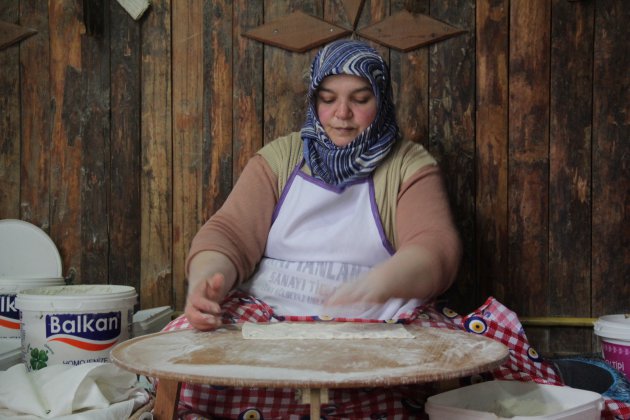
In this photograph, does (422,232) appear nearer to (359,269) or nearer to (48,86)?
(359,269)

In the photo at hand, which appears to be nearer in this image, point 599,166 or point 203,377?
point 203,377

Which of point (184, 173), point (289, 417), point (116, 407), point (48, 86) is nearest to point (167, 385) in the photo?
point (116, 407)

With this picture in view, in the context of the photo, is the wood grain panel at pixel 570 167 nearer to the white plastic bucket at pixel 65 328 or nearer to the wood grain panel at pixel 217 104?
the wood grain panel at pixel 217 104

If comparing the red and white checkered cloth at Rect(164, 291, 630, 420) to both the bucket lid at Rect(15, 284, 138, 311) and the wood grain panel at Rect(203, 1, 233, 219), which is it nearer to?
the bucket lid at Rect(15, 284, 138, 311)

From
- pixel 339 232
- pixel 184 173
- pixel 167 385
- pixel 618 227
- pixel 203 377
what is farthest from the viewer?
pixel 184 173

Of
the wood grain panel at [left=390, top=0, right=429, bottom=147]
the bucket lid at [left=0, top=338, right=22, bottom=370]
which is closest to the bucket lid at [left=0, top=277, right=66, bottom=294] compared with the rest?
the bucket lid at [left=0, top=338, right=22, bottom=370]

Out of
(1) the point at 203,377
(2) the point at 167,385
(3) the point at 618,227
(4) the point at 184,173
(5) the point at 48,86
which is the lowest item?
(2) the point at 167,385

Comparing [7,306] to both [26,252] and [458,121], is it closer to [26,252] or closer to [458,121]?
[26,252]

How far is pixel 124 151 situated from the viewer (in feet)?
9.31

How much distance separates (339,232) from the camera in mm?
2207

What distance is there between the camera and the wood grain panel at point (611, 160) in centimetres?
262

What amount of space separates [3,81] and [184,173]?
2.89ft

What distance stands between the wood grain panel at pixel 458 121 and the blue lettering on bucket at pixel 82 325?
1.34 meters

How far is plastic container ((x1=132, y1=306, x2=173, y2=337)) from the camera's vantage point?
249 cm
